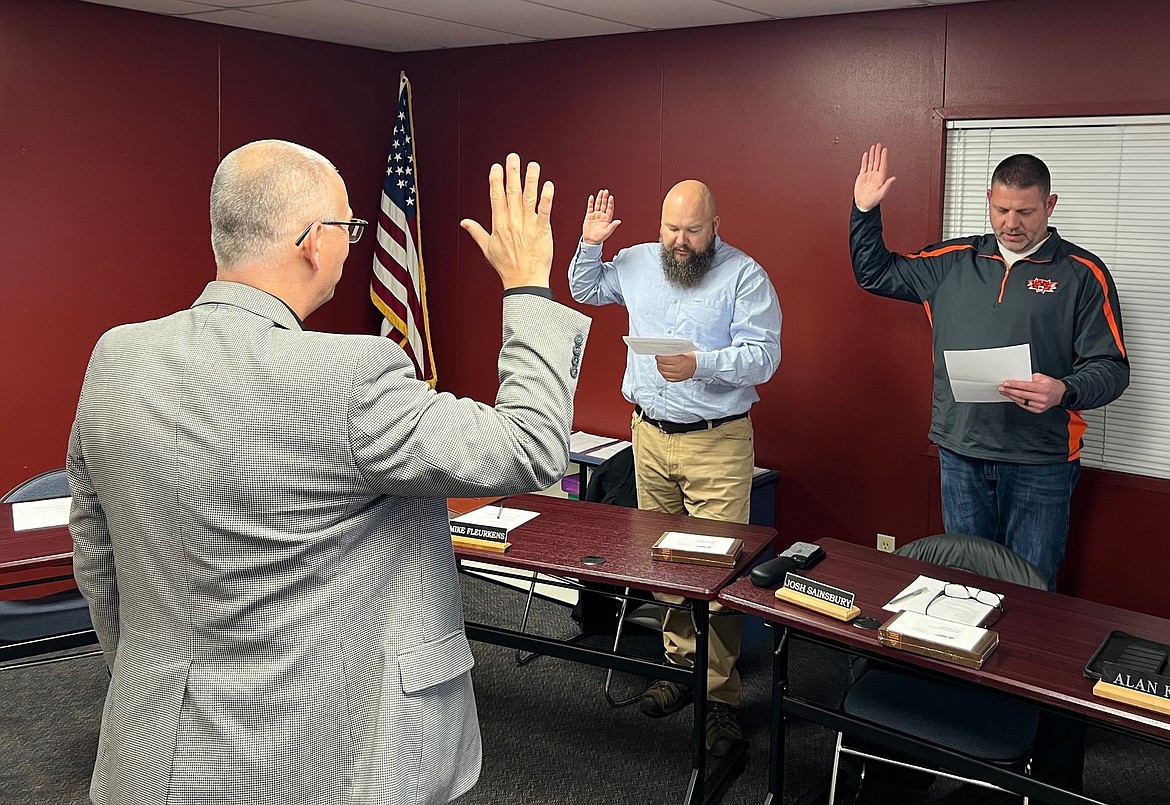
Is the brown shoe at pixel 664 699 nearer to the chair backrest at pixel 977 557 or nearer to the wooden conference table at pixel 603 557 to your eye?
the wooden conference table at pixel 603 557

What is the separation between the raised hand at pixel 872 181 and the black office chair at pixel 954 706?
54.5 inches

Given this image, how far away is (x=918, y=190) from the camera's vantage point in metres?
4.44

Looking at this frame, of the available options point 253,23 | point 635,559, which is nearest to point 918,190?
point 635,559

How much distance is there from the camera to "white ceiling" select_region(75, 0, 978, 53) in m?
4.32

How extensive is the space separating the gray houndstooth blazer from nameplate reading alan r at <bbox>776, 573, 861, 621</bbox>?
1.33 meters

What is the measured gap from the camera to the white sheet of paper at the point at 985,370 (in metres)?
3.47

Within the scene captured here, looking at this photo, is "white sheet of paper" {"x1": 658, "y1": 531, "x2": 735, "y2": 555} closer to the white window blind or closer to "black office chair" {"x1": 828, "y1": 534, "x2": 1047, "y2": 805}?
"black office chair" {"x1": 828, "y1": 534, "x2": 1047, "y2": 805}

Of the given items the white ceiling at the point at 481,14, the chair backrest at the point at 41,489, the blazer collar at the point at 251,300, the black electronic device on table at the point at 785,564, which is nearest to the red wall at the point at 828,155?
the white ceiling at the point at 481,14

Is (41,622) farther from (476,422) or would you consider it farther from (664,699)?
(476,422)

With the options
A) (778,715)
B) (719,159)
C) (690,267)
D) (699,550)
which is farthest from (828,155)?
(778,715)

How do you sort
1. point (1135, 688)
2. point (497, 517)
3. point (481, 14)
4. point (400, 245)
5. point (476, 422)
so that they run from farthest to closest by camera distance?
point (400, 245), point (481, 14), point (497, 517), point (1135, 688), point (476, 422)

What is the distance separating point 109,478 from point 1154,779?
11.2 ft

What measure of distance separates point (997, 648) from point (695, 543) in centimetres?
93

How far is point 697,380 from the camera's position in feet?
13.0
